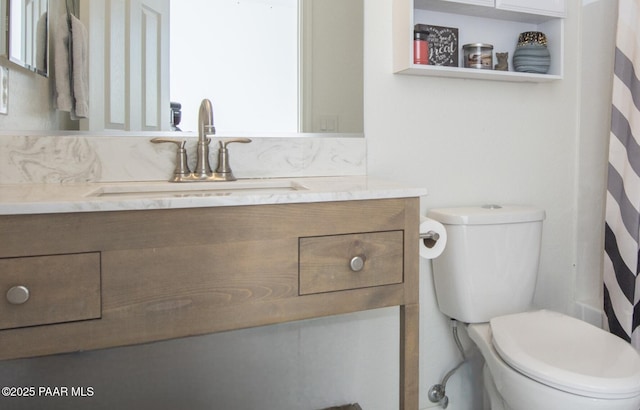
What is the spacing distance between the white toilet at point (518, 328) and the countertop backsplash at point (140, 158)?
407 millimetres

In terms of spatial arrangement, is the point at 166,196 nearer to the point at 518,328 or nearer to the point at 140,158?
the point at 140,158

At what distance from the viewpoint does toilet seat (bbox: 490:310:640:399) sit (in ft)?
3.50

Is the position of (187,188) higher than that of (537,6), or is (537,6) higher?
(537,6)

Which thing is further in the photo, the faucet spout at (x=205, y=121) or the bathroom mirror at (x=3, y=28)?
the faucet spout at (x=205, y=121)

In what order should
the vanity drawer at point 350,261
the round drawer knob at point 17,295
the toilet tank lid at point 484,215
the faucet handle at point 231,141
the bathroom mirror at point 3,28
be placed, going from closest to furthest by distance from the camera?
the round drawer knob at point 17,295 → the vanity drawer at point 350,261 → the bathroom mirror at point 3,28 → the faucet handle at point 231,141 → the toilet tank lid at point 484,215

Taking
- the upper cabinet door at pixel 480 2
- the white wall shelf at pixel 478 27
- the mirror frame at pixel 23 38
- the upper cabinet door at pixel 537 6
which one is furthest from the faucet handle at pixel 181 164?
the upper cabinet door at pixel 537 6

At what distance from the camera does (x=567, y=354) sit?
1.21m

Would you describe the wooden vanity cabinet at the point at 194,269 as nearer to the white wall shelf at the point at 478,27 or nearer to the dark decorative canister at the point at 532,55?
the white wall shelf at the point at 478,27

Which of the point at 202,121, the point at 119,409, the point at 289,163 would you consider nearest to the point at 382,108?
the point at 289,163

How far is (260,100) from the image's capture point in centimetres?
143

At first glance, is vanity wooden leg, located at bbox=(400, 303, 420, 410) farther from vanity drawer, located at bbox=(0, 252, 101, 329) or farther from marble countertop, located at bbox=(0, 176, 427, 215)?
vanity drawer, located at bbox=(0, 252, 101, 329)

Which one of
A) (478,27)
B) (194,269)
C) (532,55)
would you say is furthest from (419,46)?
(194,269)

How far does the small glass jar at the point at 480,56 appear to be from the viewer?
158 centimetres

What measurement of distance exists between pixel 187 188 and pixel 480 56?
1088 mm
